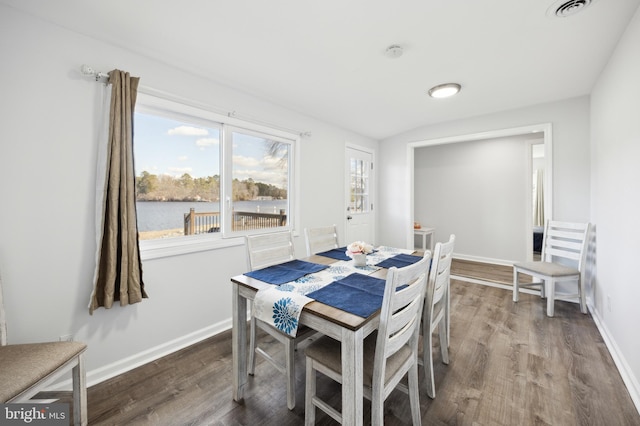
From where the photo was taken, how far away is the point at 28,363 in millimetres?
1225

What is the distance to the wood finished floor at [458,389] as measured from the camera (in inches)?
59.8

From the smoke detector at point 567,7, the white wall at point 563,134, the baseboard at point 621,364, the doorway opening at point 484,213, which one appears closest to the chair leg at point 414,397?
the baseboard at point 621,364

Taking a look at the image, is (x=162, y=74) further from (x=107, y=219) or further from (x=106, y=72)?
(x=107, y=219)

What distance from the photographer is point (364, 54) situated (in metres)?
2.14

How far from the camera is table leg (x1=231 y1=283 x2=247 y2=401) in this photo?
5.37ft

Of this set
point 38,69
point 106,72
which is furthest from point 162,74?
point 38,69

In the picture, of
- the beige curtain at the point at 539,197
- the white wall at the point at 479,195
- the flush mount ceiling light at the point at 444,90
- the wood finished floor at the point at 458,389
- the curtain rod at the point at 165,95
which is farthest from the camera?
the beige curtain at the point at 539,197

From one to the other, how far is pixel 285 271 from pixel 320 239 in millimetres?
788

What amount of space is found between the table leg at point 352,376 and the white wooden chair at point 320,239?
4.30ft

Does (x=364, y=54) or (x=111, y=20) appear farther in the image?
(x=364, y=54)

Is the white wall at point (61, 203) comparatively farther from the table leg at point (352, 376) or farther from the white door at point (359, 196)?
the white door at point (359, 196)

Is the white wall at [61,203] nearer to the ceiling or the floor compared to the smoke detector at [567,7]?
nearer to the floor

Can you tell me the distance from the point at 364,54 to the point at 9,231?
266 centimetres

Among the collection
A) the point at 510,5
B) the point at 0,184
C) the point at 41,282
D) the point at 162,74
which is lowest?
the point at 41,282
